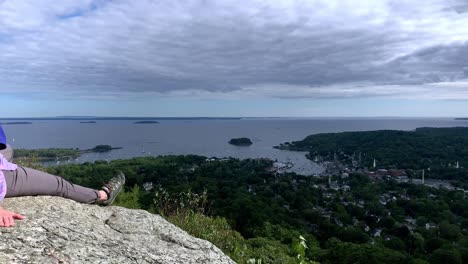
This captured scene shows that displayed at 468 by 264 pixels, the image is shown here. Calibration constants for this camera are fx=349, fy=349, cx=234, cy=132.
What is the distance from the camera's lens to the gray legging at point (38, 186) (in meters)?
3.99

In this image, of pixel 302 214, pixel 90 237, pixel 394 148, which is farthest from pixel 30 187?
pixel 394 148

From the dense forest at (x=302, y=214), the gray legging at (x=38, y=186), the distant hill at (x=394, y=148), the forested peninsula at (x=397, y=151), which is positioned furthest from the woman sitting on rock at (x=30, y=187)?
the distant hill at (x=394, y=148)

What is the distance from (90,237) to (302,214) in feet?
118

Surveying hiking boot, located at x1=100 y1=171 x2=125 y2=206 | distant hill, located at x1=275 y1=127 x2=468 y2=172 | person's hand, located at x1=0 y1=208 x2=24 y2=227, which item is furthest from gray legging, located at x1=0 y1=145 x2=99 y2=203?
distant hill, located at x1=275 y1=127 x2=468 y2=172

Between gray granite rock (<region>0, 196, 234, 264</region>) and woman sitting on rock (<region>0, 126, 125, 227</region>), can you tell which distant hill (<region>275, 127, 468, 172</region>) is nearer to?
gray granite rock (<region>0, 196, 234, 264</region>)

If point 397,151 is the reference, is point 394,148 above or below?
above

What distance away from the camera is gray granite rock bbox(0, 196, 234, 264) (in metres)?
2.97

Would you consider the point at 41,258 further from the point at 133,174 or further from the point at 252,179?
the point at 252,179

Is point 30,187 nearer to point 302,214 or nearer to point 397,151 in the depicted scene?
point 302,214

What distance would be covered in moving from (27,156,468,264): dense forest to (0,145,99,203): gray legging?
2.50 metres

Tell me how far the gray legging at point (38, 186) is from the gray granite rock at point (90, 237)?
0.09 metres

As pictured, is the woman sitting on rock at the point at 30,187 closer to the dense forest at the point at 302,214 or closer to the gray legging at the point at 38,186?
the gray legging at the point at 38,186

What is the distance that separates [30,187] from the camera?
167 inches

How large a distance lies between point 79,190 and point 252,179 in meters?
59.4
